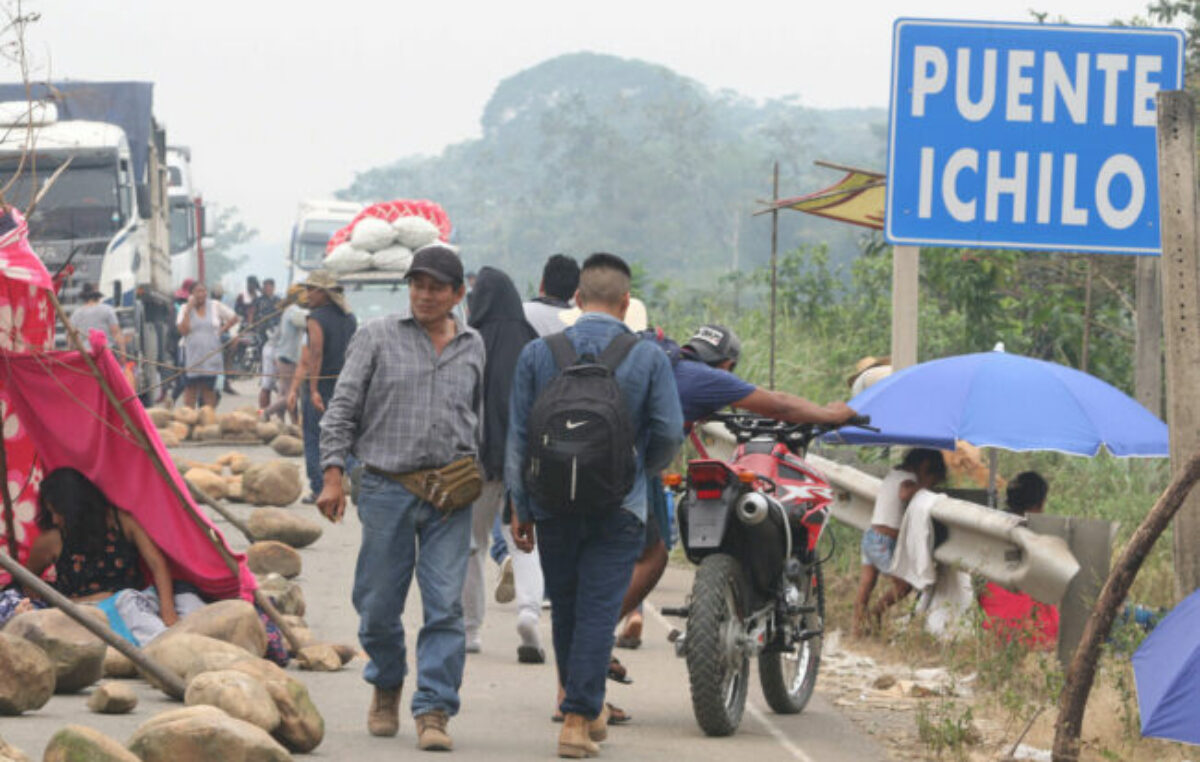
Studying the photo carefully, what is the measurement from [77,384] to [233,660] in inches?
86.2

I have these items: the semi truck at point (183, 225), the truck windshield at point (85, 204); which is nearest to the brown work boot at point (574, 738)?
the truck windshield at point (85, 204)

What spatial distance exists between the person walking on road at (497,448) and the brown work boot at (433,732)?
2149mm

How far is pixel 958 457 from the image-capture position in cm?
1448

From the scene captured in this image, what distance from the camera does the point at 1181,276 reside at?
784cm

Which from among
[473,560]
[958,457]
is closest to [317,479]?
[958,457]

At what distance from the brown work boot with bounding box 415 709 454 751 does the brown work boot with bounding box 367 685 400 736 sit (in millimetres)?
200

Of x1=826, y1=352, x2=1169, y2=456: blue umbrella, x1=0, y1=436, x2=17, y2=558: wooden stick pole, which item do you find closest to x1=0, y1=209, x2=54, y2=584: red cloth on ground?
x1=0, y1=436, x2=17, y2=558: wooden stick pole

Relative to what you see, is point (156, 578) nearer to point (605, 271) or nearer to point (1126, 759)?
point (605, 271)

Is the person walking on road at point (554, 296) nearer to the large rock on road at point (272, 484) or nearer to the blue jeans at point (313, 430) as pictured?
the blue jeans at point (313, 430)

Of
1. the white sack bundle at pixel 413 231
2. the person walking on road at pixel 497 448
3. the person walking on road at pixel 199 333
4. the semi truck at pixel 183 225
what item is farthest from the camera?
the semi truck at pixel 183 225

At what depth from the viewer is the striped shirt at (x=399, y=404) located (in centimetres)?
759

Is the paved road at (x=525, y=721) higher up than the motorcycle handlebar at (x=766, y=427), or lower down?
lower down

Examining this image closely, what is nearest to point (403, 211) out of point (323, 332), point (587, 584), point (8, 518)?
point (323, 332)

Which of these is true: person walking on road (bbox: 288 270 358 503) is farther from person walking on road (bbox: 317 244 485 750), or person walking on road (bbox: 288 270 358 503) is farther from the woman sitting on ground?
person walking on road (bbox: 317 244 485 750)
